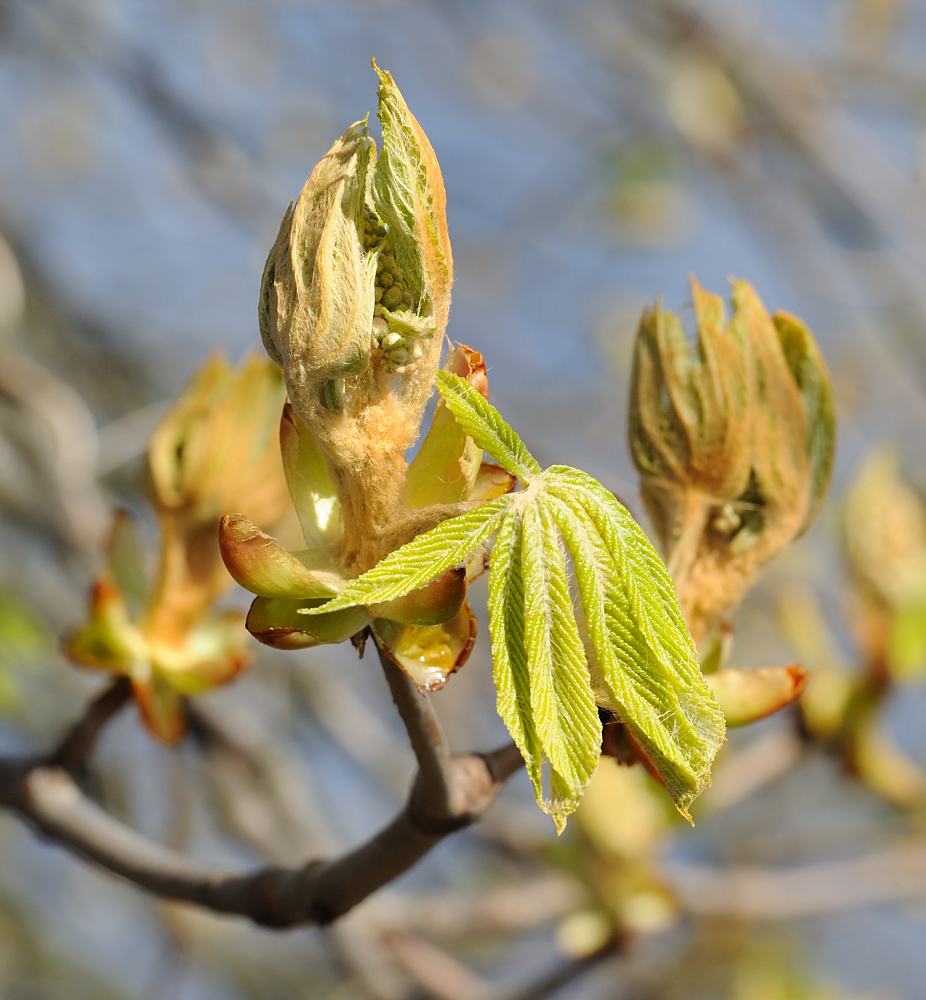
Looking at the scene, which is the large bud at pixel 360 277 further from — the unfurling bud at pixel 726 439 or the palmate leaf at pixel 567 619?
the unfurling bud at pixel 726 439

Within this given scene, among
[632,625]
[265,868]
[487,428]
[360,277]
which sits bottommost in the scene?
[265,868]

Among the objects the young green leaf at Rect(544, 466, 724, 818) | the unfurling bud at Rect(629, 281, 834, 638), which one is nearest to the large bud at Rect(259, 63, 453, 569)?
the young green leaf at Rect(544, 466, 724, 818)

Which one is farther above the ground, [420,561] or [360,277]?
[360,277]

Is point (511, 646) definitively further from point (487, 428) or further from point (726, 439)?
point (726, 439)

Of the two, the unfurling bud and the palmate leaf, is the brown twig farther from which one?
the unfurling bud

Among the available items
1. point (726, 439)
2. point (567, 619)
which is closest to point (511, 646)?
point (567, 619)
